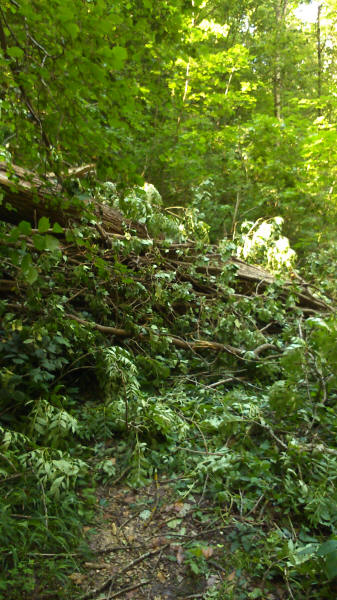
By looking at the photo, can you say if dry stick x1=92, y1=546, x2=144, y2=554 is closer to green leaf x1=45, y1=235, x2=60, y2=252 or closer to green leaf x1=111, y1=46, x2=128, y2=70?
green leaf x1=45, y1=235, x2=60, y2=252

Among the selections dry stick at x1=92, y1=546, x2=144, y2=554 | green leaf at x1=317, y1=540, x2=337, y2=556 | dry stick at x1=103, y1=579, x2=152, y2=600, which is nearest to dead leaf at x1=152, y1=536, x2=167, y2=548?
dry stick at x1=92, y1=546, x2=144, y2=554

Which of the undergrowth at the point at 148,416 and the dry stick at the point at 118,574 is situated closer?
the dry stick at the point at 118,574

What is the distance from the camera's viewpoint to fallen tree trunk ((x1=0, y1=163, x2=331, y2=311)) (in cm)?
232

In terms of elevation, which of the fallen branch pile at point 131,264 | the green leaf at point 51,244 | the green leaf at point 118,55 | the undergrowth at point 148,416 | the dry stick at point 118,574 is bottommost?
the dry stick at point 118,574

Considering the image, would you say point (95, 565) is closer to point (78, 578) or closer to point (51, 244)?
point (78, 578)

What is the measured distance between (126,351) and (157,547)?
1653 millimetres

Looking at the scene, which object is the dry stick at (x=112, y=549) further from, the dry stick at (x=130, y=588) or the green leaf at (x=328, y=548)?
the green leaf at (x=328, y=548)

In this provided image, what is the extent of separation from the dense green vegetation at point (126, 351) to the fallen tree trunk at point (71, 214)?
0.04m

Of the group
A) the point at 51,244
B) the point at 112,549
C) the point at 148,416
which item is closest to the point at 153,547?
the point at 112,549

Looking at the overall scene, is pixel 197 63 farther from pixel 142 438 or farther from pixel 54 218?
pixel 142 438

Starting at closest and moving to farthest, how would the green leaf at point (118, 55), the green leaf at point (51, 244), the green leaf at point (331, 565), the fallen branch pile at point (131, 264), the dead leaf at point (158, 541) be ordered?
the green leaf at point (51, 244) < the green leaf at point (118, 55) < the green leaf at point (331, 565) < the dead leaf at point (158, 541) < the fallen branch pile at point (131, 264)

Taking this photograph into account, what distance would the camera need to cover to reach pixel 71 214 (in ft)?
12.5

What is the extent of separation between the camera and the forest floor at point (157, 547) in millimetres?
2152

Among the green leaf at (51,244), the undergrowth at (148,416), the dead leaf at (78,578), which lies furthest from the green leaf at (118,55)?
the dead leaf at (78,578)
